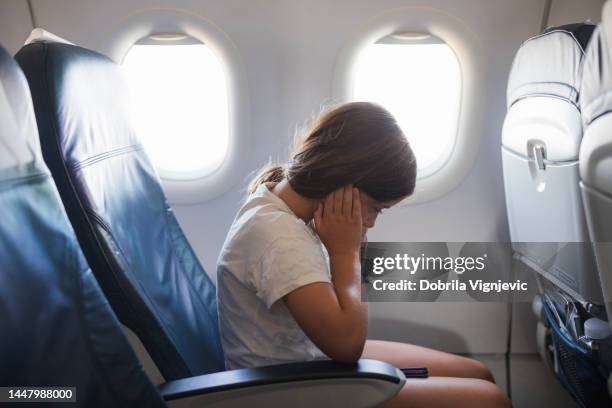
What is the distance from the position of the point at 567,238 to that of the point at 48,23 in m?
1.69

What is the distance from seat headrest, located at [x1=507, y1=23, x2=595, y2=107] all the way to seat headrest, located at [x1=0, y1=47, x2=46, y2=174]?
104 cm

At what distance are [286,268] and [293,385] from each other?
0.63 feet

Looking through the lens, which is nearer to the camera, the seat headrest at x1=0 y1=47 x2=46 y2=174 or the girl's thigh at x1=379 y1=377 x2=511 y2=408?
the seat headrest at x1=0 y1=47 x2=46 y2=174

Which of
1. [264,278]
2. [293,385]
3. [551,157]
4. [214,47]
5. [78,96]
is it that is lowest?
[293,385]

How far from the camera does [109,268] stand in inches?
38.5

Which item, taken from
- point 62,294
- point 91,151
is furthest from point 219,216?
point 62,294

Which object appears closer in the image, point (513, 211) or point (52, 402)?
point (52, 402)

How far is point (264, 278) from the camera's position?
1.00 m

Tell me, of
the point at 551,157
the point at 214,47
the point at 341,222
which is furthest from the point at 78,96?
the point at 551,157

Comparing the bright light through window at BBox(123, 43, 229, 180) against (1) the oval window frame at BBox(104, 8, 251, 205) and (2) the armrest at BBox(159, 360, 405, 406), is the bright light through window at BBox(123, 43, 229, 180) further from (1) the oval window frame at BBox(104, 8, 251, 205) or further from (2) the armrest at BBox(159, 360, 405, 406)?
(2) the armrest at BBox(159, 360, 405, 406)

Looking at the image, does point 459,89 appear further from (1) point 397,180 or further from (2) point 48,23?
(2) point 48,23

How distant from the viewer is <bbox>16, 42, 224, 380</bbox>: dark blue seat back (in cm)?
96

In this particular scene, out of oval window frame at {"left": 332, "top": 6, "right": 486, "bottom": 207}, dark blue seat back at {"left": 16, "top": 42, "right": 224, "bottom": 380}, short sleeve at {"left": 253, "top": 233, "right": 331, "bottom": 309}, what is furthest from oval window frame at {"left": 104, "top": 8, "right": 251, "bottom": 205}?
short sleeve at {"left": 253, "top": 233, "right": 331, "bottom": 309}

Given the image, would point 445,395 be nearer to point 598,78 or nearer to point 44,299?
point 598,78
